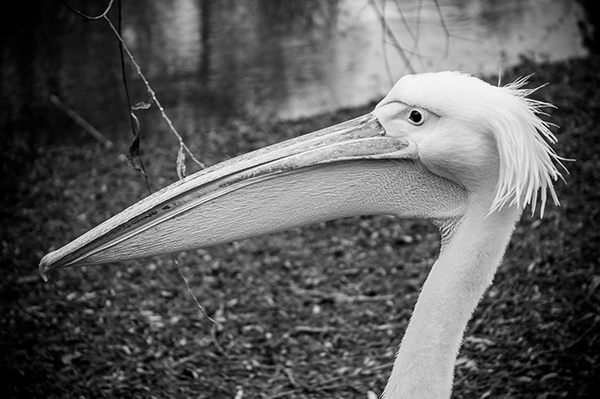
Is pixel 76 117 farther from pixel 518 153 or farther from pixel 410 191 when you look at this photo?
pixel 518 153

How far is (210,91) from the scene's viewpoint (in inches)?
320

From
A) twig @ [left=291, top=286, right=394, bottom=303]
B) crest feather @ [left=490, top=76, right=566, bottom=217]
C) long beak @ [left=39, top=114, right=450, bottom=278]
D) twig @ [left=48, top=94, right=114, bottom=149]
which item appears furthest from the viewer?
twig @ [left=48, top=94, right=114, bottom=149]

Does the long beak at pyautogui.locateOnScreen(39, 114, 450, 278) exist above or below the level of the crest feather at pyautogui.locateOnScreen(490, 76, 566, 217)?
below

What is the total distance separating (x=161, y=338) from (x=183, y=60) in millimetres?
5072

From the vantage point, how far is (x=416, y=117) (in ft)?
7.26

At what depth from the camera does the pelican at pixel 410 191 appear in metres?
2.10

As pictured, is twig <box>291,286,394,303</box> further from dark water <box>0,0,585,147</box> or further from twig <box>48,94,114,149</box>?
twig <box>48,94,114,149</box>

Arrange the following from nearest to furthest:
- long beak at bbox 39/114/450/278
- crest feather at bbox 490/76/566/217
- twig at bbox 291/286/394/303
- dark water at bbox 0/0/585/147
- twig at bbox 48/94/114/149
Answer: crest feather at bbox 490/76/566/217 < long beak at bbox 39/114/450/278 < twig at bbox 291/286/394/303 < twig at bbox 48/94/114/149 < dark water at bbox 0/0/585/147

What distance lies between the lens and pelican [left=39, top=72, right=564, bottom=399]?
6.88 ft

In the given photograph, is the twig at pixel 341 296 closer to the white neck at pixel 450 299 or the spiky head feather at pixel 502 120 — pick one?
the white neck at pixel 450 299

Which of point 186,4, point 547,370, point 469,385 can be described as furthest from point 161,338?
point 186,4

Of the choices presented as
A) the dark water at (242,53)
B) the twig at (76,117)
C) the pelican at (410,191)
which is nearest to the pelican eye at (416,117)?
the pelican at (410,191)

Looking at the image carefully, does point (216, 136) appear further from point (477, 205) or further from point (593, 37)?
point (477, 205)

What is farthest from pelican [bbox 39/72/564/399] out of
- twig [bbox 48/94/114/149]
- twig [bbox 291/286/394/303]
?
twig [bbox 48/94/114/149]
